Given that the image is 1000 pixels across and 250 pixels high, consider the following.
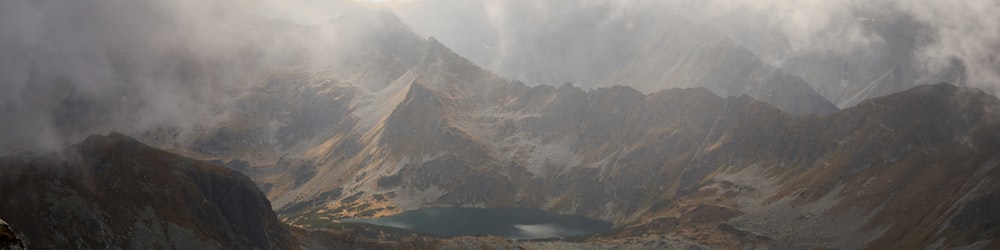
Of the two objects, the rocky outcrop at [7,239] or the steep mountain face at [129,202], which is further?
the steep mountain face at [129,202]

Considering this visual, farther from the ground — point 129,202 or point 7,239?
point 129,202

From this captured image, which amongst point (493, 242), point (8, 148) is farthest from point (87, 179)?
point (493, 242)

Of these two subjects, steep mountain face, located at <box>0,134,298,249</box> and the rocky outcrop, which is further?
steep mountain face, located at <box>0,134,298,249</box>

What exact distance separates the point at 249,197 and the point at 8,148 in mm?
75887

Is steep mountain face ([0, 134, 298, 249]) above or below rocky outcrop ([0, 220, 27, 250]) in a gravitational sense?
above

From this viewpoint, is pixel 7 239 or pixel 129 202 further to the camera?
pixel 129 202

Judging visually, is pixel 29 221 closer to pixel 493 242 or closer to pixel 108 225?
pixel 108 225

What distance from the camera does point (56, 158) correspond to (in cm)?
11238

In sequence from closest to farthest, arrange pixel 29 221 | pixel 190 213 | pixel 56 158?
1. pixel 29 221
2. pixel 56 158
3. pixel 190 213

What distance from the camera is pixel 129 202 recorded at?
4449 inches

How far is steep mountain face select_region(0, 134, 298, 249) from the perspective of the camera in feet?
328

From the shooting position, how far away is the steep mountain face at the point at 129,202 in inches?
3932

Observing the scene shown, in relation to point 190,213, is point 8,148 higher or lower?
higher

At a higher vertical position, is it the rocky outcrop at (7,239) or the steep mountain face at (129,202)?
the steep mountain face at (129,202)
